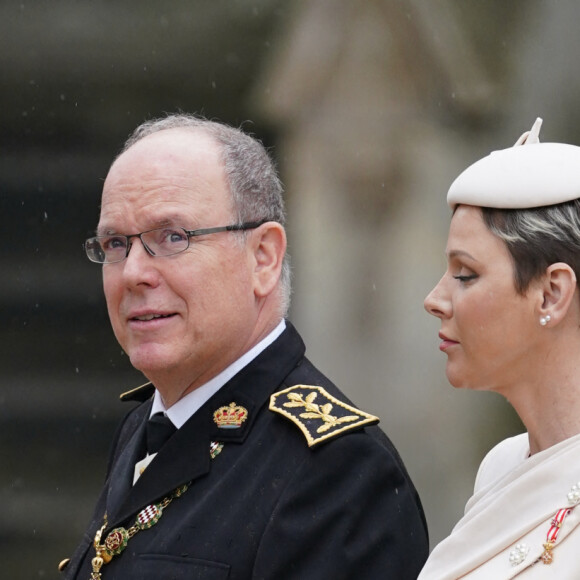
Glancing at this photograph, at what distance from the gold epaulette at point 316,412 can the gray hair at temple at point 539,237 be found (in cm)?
65

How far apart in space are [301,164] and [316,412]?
284 centimetres

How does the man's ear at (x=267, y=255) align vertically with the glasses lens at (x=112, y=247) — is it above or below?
below

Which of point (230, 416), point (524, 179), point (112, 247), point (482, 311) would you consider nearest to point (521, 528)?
point (482, 311)

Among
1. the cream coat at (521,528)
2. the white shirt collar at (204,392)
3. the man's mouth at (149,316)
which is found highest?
the man's mouth at (149,316)

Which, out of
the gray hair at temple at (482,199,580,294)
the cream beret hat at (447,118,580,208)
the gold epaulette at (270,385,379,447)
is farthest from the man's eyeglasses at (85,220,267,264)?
the gray hair at temple at (482,199,580,294)

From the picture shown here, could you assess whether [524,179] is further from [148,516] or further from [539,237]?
[148,516]

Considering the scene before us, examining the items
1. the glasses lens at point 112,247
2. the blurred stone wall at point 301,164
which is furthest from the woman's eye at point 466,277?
the blurred stone wall at point 301,164

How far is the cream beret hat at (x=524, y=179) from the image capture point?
224cm

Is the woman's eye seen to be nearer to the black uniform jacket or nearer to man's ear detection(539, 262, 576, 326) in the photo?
man's ear detection(539, 262, 576, 326)

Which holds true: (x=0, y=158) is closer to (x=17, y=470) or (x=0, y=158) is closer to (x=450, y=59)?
(x=17, y=470)

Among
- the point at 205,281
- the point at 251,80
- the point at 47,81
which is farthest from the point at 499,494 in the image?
the point at 47,81

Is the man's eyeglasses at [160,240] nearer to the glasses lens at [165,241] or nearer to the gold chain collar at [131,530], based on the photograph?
the glasses lens at [165,241]

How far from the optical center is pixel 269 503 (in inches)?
105

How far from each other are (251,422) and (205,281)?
0.35 meters
